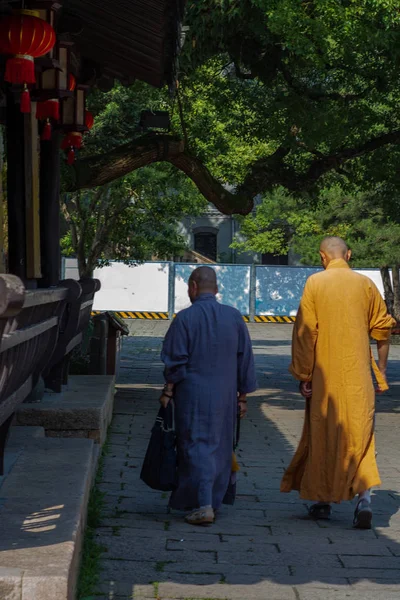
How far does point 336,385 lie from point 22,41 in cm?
308

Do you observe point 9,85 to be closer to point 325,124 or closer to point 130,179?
point 325,124

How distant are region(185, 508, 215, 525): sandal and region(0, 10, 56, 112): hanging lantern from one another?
2.84 meters

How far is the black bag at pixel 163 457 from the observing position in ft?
23.7

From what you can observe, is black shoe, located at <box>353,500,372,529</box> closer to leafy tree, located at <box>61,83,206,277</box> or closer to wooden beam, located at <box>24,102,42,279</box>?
wooden beam, located at <box>24,102,42,279</box>

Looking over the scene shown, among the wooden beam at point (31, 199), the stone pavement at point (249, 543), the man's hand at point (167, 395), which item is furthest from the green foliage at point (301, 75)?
the man's hand at point (167, 395)

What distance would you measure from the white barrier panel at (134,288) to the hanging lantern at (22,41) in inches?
1228

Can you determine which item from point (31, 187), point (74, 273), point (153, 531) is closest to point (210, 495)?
point (153, 531)

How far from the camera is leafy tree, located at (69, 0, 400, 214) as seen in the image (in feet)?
41.0

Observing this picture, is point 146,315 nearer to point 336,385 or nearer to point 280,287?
point 280,287

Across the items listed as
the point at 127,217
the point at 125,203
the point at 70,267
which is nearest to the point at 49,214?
the point at 125,203

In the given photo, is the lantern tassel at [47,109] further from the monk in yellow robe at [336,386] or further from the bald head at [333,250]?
the monk in yellow robe at [336,386]

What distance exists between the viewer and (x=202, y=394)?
7262 mm

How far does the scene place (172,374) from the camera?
23.9 feet

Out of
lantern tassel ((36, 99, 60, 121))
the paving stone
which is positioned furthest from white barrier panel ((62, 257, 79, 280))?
the paving stone
